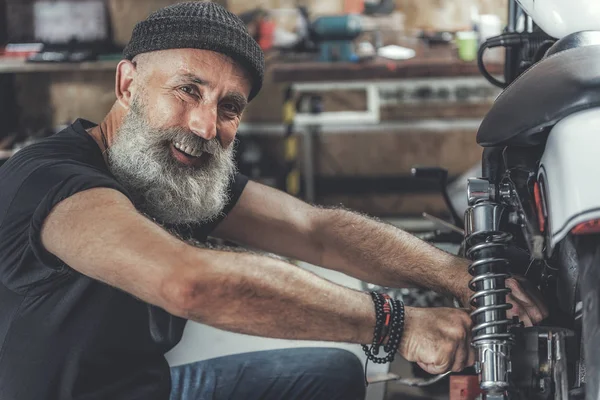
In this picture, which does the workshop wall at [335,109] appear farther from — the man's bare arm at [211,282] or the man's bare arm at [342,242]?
the man's bare arm at [211,282]

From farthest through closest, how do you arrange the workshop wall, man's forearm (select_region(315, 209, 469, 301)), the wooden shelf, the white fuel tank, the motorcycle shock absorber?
the workshop wall → the wooden shelf → man's forearm (select_region(315, 209, 469, 301)) → the white fuel tank → the motorcycle shock absorber

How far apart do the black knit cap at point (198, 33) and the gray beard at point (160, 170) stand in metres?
0.12

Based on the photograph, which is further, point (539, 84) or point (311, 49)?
point (311, 49)

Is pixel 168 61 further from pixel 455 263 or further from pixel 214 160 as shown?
pixel 455 263

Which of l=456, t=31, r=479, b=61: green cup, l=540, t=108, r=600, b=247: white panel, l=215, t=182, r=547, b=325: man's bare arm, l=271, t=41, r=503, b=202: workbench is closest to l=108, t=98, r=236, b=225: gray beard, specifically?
l=215, t=182, r=547, b=325: man's bare arm

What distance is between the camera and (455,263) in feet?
4.17

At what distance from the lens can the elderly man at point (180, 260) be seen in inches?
38.2

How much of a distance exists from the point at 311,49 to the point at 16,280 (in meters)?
2.84

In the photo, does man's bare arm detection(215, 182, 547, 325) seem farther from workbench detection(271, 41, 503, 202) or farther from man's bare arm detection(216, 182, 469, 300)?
workbench detection(271, 41, 503, 202)

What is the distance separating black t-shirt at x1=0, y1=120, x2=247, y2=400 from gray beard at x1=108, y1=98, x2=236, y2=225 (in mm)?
55

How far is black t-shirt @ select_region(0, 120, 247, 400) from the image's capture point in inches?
44.8

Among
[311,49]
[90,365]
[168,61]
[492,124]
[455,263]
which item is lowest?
[90,365]

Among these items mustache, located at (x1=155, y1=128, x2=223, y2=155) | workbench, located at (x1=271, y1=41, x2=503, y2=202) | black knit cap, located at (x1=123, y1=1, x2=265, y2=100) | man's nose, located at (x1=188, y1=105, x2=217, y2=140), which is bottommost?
mustache, located at (x1=155, y1=128, x2=223, y2=155)

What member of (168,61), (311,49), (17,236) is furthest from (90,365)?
(311,49)
